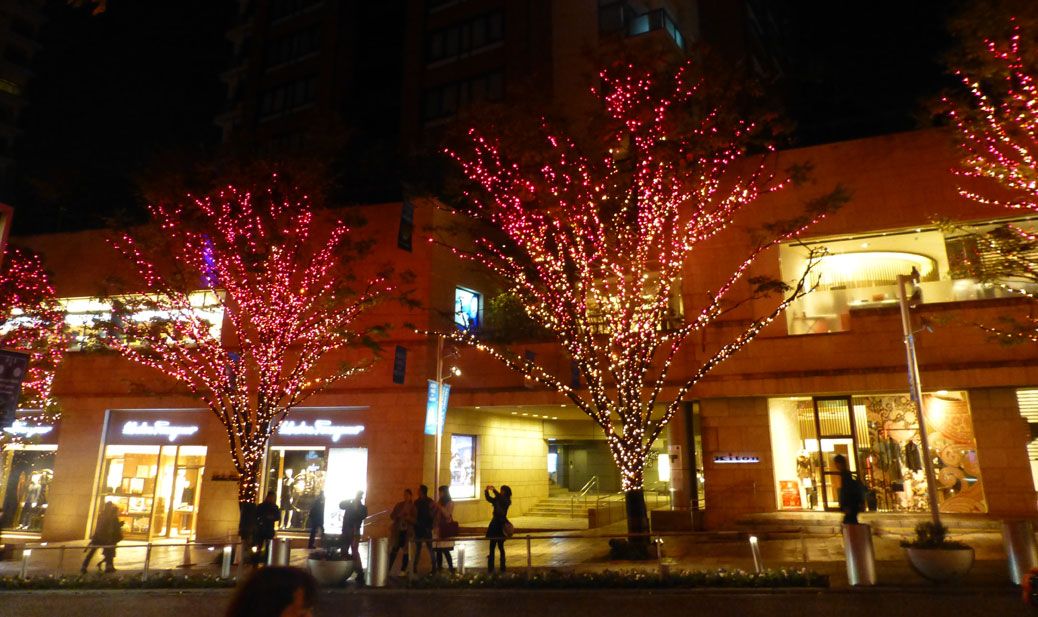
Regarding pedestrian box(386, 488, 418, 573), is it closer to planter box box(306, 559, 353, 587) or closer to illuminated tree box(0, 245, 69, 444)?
planter box box(306, 559, 353, 587)

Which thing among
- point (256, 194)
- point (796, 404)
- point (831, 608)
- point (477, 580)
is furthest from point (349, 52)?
point (831, 608)

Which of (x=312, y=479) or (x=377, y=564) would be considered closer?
(x=377, y=564)

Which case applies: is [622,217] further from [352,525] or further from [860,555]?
[352,525]

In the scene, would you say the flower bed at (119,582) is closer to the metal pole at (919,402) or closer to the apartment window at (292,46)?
the metal pole at (919,402)

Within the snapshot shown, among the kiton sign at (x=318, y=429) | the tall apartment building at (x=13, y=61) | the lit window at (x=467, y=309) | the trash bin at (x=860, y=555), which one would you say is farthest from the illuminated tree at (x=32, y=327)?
the tall apartment building at (x=13, y=61)

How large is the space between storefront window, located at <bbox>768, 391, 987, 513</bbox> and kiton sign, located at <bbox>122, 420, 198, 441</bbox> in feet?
59.6

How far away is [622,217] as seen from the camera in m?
15.2

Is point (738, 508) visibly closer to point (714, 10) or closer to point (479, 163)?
point (479, 163)

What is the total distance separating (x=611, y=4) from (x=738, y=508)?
19.7 meters

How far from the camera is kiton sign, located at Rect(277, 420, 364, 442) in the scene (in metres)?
20.5

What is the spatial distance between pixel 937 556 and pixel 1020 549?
1.04 m

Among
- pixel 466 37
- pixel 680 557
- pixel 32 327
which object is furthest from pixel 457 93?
pixel 680 557

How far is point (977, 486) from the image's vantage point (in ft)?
54.9

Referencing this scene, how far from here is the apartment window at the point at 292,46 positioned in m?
40.3
